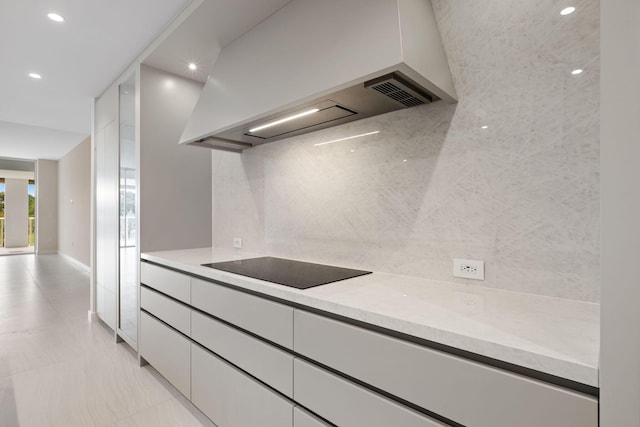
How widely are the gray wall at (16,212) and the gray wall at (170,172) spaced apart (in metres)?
12.3

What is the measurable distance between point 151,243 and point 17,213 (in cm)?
1253

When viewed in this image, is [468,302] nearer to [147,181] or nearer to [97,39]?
[147,181]

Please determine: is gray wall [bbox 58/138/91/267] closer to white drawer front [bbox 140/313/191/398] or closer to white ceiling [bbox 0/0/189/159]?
white ceiling [bbox 0/0/189/159]

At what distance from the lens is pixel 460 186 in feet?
4.84

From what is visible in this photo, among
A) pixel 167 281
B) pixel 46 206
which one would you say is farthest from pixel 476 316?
pixel 46 206

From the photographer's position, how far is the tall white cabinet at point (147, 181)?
109 inches

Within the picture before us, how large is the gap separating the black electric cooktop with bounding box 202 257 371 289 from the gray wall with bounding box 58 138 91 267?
6.86 metres

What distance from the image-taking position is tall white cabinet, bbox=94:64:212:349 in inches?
109

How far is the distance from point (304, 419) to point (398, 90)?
4.75ft

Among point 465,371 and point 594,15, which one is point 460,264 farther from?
point 594,15

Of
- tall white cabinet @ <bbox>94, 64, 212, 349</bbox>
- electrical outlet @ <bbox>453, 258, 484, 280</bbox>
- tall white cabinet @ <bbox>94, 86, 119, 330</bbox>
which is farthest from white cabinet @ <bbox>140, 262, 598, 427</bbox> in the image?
tall white cabinet @ <bbox>94, 86, 119, 330</bbox>

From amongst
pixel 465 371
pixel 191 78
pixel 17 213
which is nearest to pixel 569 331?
pixel 465 371

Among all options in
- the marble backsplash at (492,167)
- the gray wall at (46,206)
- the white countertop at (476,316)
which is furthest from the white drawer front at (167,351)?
the gray wall at (46,206)

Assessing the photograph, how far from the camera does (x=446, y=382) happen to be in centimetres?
89
